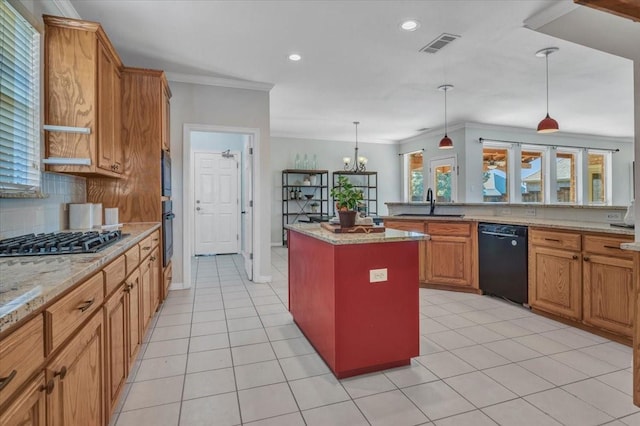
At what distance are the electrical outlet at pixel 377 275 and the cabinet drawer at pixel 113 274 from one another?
1.41 meters

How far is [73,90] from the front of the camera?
235 centimetres

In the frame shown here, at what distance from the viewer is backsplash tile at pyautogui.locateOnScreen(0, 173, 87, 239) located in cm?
187

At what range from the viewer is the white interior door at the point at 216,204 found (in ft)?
21.8

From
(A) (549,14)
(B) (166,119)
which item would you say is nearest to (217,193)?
(B) (166,119)

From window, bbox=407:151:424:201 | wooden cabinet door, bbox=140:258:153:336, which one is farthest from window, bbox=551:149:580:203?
wooden cabinet door, bbox=140:258:153:336

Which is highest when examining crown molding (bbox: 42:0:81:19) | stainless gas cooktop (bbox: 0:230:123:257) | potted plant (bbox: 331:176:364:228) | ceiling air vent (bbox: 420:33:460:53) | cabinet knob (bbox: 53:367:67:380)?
ceiling air vent (bbox: 420:33:460:53)

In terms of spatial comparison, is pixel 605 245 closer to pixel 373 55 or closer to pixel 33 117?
pixel 373 55

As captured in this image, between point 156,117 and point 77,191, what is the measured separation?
1035 mm

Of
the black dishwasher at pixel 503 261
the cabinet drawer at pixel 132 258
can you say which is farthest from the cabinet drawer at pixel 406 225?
the cabinet drawer at pixel 132 258

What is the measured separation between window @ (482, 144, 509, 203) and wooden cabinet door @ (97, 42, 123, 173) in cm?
685

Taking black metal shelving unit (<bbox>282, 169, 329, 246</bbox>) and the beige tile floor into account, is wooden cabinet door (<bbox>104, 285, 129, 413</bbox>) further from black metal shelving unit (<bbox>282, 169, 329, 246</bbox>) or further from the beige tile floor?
black metal shelving unit (<bbox>282, 169, 329, 246</bbox>)

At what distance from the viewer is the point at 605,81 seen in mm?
4461

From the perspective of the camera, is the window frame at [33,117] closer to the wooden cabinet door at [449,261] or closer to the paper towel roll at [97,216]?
the paper towel roll at [97,216]

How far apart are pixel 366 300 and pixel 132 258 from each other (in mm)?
1477
